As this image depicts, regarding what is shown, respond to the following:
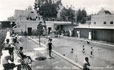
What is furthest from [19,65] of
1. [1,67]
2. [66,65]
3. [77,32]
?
[77,32]

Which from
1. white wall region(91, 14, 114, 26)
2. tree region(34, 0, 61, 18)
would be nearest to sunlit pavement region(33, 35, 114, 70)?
white wall region(91, 14, 114, 26)

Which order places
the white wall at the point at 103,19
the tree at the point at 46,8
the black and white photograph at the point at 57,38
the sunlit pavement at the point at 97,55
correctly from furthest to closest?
the tree at the point at 46,8
the white wall at the point at 103,19
the sunlit pavement at the point at 97,55
the black and white photograph at the point at 57,38

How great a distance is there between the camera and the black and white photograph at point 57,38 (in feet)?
21.4

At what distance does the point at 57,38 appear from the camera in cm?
2030

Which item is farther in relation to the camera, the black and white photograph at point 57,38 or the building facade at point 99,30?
the building facade at point 99,30

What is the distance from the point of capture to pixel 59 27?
2470 cm

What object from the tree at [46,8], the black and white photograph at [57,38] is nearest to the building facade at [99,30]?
the black and white photograph at [57,38]

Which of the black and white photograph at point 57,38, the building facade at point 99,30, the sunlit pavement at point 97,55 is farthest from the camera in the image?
the building facade at point 99,30

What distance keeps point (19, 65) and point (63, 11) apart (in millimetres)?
32907

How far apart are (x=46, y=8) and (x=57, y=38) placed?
49.8ft

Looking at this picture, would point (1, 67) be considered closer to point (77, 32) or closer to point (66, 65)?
point (66, 65)

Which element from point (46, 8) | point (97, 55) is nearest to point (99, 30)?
point (97, 55)

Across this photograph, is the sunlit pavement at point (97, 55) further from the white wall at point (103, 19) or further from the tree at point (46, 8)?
the tree at point (46, 8)

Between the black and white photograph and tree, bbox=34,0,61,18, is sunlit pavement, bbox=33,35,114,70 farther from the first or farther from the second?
tree, bbox=34,0,61,18
